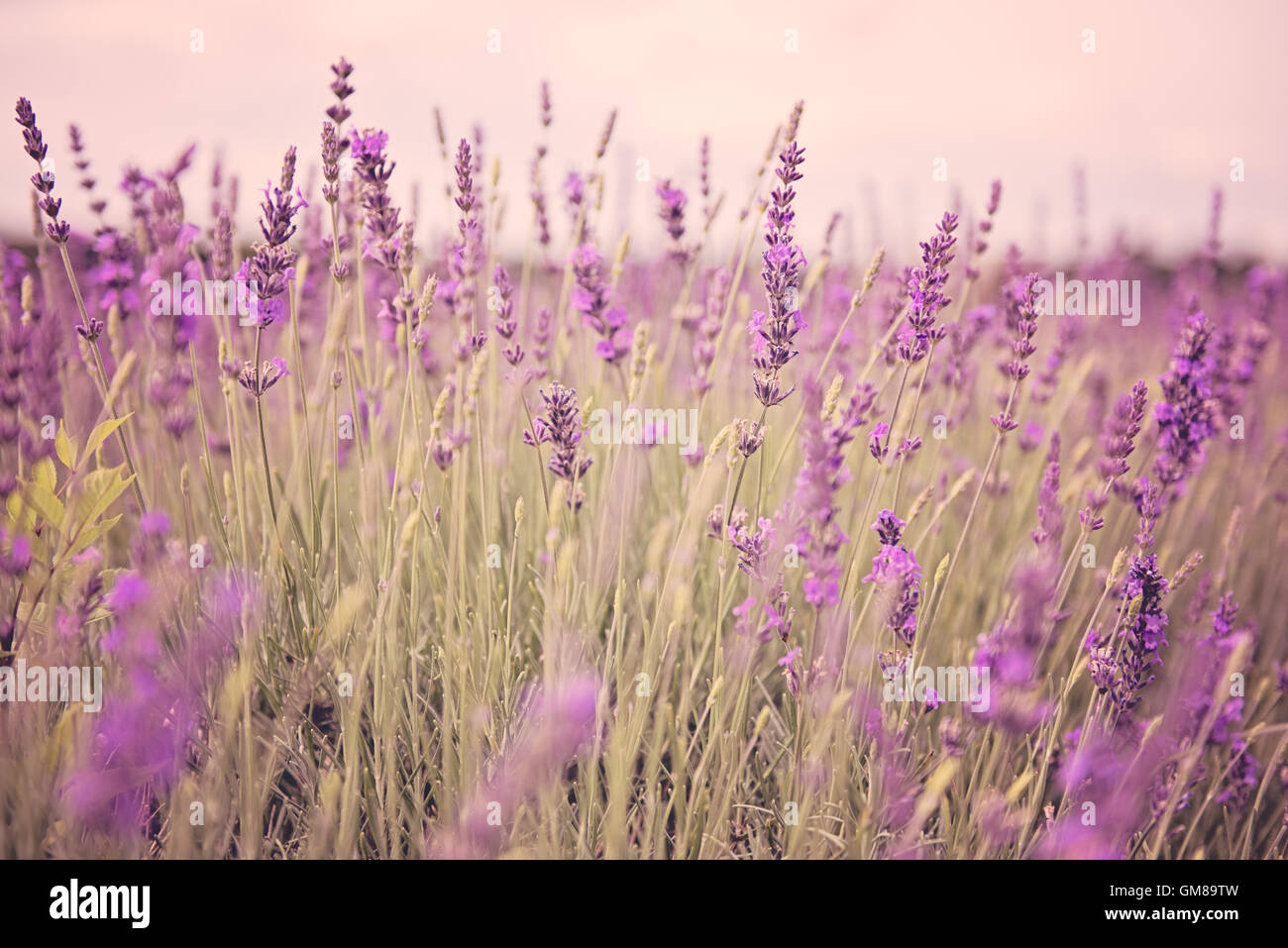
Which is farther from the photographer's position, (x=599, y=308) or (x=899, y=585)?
(x=599, y=308)

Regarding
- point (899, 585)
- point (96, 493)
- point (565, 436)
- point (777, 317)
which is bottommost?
point (899, 585)

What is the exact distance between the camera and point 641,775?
1.55 m

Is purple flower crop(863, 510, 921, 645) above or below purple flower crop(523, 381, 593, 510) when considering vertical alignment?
below

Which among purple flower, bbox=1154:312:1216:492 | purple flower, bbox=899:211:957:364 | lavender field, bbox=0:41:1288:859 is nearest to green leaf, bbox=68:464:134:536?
lavender field, bbox=0:41:1288:859

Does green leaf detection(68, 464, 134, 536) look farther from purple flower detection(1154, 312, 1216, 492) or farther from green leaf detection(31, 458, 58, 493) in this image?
purple flower detection(1154, 312, 1216, 492)

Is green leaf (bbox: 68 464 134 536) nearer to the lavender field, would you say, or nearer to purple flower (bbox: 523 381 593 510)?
the lavender field

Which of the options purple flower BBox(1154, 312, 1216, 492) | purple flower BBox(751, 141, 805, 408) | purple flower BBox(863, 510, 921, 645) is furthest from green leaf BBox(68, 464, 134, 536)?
purple flower BBox(1154, 312, 1216, 492)

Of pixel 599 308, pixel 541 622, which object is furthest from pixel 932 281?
pixel 541 622

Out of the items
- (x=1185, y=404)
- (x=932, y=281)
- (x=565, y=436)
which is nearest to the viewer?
(x=565, y=436)

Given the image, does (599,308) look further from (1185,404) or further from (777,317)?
(1185,404)

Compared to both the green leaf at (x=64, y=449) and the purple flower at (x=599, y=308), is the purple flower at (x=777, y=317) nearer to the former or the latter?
the purple flower at (x=599, y=308)

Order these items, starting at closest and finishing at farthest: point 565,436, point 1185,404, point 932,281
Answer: point 565,436 → point 932,281 → point 1185,404

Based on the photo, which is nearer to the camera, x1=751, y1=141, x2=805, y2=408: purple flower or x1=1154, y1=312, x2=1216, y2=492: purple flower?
x1=751, y1=141, x2=805, y2=408: purple flower
